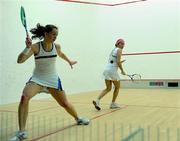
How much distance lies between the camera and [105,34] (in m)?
8.02

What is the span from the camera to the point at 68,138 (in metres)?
2.22

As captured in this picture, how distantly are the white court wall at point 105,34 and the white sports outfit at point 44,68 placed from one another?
9.52 ft

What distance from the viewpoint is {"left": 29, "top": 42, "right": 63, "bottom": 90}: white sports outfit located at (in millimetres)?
Result: 2354

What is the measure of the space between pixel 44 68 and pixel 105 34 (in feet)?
18.9

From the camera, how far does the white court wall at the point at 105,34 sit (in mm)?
6172

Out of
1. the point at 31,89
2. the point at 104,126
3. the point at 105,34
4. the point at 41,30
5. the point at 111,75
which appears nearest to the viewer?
the point at 31,89

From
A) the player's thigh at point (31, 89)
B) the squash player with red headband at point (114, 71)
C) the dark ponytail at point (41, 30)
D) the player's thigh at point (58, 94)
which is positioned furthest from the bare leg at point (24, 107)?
the squash player with red headband at point (114, 71)

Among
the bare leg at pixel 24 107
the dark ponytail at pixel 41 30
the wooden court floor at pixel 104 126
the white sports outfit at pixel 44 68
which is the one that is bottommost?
the wooden court floor at pixel 104 126

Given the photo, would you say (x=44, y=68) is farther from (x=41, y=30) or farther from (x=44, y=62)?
(x=41, y=30)

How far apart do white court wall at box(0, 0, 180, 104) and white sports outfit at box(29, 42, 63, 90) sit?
2901 millimetres

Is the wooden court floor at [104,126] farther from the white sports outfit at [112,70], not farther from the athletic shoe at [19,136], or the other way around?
the white sports outfit at [112,70]

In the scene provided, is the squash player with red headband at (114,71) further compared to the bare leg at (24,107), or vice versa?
the squash player with red headband at (114,71)

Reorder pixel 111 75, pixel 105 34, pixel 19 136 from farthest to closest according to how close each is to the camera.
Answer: pixel 105 34 < pixel 111 75 < pixel 19 136

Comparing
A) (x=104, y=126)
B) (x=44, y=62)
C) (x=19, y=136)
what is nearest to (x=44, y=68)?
(x=44, y=62)
